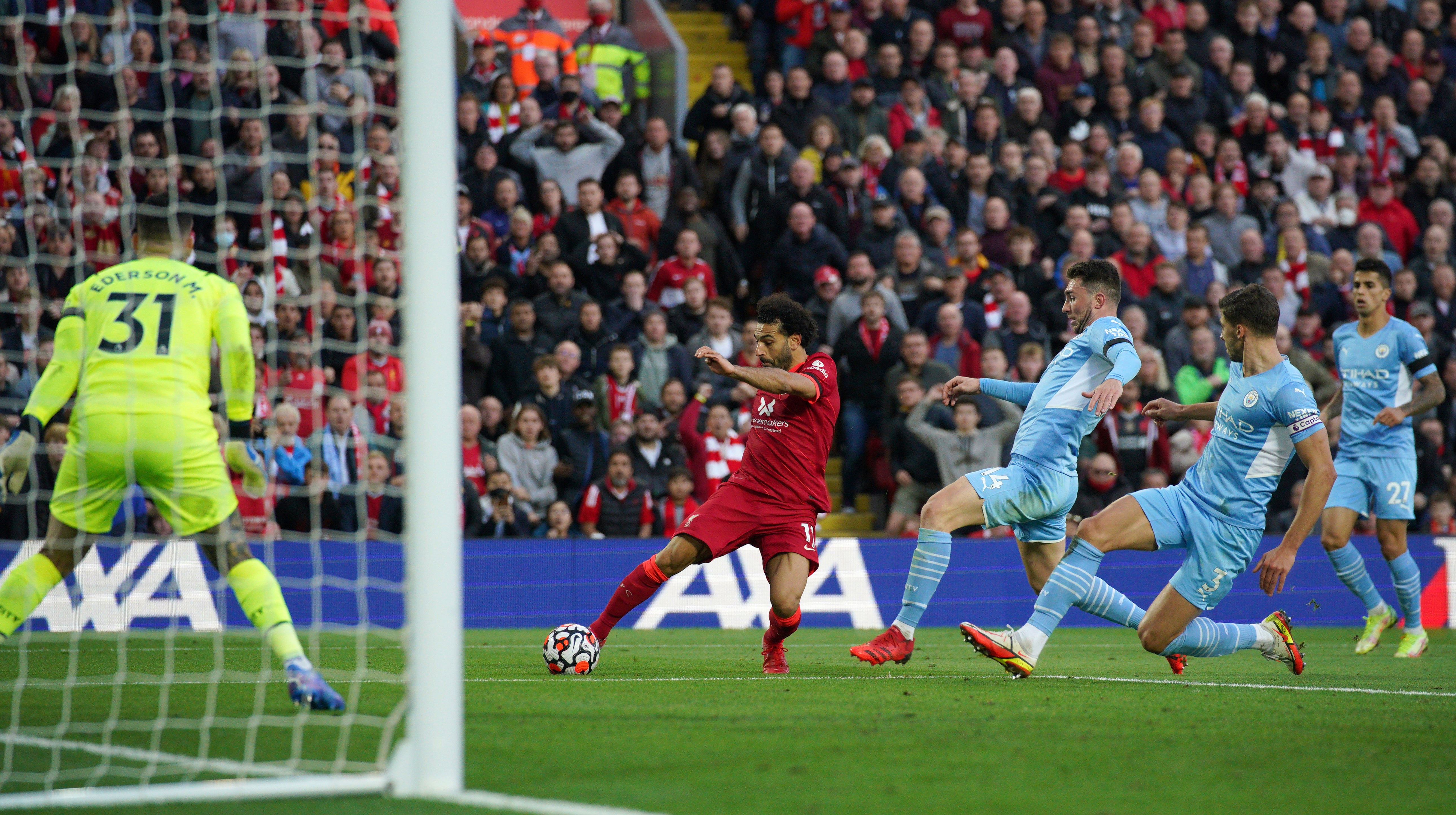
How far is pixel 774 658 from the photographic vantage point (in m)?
8.23

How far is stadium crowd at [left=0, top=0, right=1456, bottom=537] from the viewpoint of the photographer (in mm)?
11906

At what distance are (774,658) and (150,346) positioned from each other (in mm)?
3800

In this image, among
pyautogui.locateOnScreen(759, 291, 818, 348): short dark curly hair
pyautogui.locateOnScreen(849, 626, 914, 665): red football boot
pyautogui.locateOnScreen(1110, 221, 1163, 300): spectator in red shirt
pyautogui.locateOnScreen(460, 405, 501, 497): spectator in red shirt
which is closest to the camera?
pyautogui.locateOnScreen(849, 626, 914, 665): red football boot

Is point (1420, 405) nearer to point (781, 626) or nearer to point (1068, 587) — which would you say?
point (1068, 587)

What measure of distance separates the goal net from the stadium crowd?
0.20 feet

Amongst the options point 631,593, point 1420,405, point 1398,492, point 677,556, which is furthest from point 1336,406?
point 631,593

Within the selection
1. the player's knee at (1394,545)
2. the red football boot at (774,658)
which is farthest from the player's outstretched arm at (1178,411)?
the player's knee at (1394,545)

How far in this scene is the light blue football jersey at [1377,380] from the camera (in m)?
10.2

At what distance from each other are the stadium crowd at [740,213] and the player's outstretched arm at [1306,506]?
19.6 feet

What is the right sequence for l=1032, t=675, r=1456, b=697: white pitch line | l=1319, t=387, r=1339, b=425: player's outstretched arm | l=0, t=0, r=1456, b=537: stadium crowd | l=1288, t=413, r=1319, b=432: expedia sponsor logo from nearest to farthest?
l=1288, t=413, r=1319, b=432: expedia sponsor logo, l=1032, t=675, r=1456, b=697: white pitch line, l=1319, t=387, r=1339, b=425: player's outstretched arm, l=0, t=0, r=1456, b=537: stadium crowd

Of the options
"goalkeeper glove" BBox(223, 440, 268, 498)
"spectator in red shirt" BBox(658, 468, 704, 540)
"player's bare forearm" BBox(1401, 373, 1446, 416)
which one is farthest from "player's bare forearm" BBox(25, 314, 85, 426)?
"player's bare forearm" BBox(1401, 373, 1446, 416)

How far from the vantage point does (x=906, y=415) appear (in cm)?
1395

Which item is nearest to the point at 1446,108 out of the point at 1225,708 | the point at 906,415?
the point at 906,415

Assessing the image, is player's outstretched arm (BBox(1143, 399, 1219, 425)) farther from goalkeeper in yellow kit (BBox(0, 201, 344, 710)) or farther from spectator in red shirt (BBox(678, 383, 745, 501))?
spectator in red shirt (BBox(678, 383, 745, 501))
